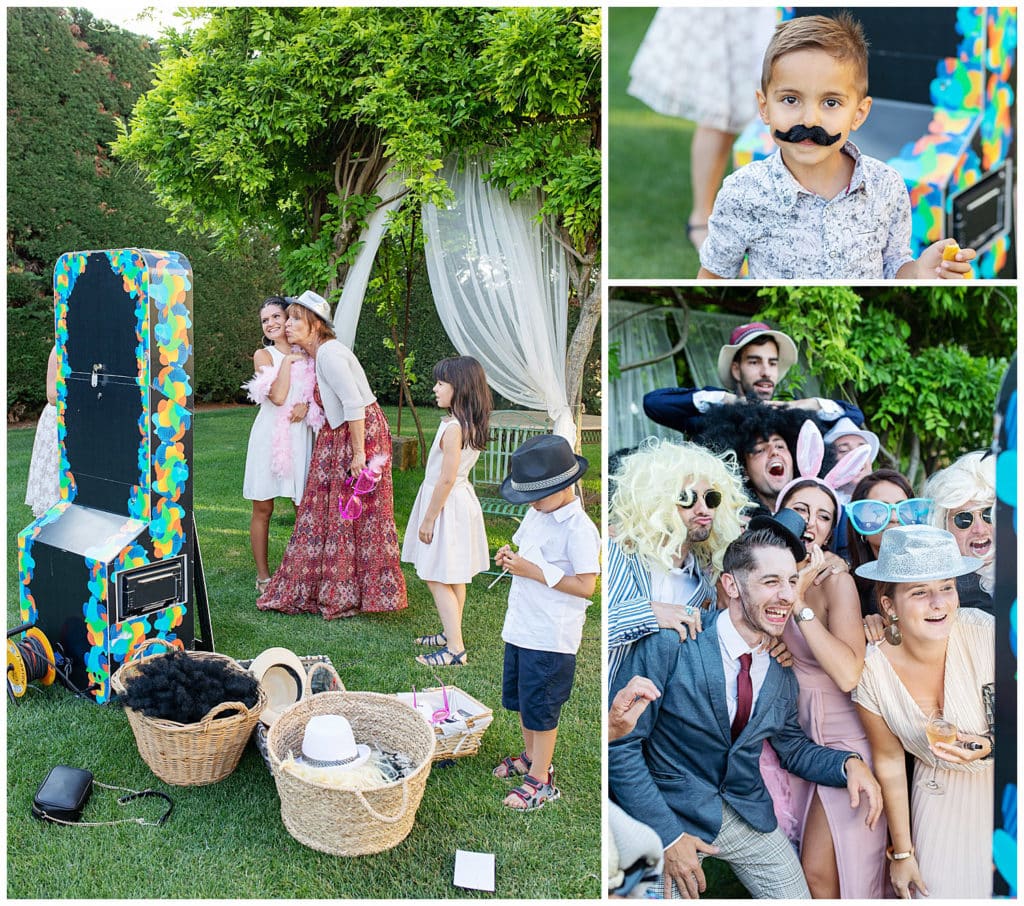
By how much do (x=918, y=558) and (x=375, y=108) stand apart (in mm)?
3023

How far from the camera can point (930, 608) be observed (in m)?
2.20

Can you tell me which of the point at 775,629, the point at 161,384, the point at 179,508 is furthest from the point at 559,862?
the point at 161,384

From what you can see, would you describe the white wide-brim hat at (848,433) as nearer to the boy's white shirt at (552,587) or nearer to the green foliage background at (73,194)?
the boy's white shirt at (552,587)

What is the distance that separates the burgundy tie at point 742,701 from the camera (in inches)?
88.1

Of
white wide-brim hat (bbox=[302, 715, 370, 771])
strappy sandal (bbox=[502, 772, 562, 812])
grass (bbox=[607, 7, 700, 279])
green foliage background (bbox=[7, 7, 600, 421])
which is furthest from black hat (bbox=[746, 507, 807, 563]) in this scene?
green foliage background (bbox=[7, 7, 600, 421])

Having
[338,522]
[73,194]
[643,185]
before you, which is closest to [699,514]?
[338,522]

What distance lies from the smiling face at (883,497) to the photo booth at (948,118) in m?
0.66

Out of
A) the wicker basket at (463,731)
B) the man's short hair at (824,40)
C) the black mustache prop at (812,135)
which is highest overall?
the man's short hair at (824,40)

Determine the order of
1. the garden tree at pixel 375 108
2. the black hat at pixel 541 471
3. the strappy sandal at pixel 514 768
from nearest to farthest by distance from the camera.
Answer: the black hat at pixel 541 471 → the strappy sandal at pixel 514 768 → the garden tree at pixel 375 108

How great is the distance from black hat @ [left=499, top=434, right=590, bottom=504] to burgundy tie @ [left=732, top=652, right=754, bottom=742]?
0.68 meters

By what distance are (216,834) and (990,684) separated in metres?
2.08

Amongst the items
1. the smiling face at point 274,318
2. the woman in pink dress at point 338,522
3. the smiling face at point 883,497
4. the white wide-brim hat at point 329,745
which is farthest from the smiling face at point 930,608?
the smiling face at point 274,318

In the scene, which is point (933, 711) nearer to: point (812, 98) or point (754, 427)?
point (754, 427)

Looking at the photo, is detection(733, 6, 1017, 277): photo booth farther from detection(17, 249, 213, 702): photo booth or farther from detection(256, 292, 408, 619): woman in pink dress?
detection(256, 292, 408, 619): woman in pink dress
